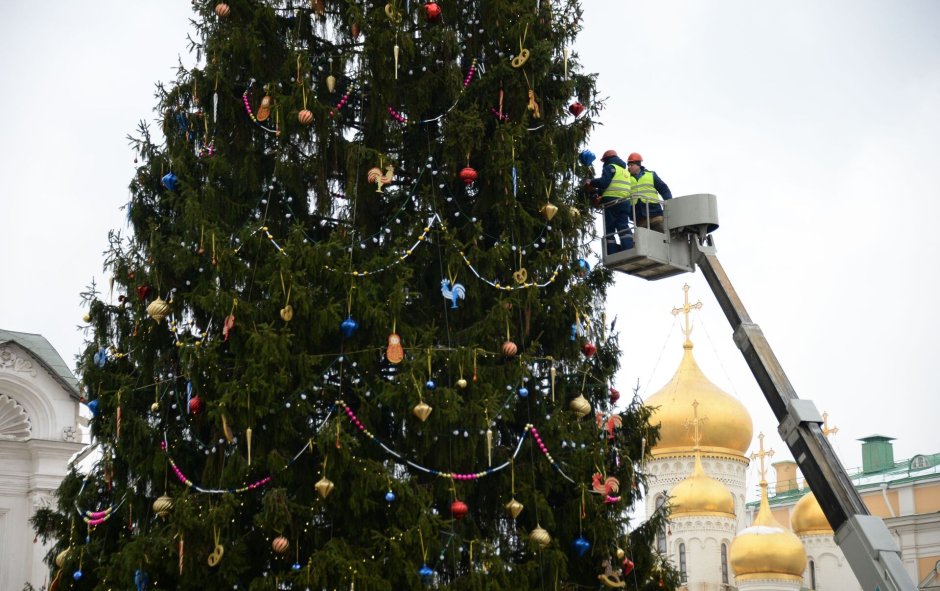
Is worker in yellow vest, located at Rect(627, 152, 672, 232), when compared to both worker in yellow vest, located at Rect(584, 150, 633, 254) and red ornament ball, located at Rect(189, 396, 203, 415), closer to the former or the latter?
worker in yellow vest, located at Rect(584, 150, 633, 254)

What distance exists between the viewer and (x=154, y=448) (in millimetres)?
13062

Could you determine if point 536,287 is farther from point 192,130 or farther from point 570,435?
point 192,130

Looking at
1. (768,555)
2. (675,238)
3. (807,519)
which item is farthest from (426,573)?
(807,519)

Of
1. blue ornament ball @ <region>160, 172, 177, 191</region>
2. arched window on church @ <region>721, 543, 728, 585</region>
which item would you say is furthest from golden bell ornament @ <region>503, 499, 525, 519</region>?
arched window on church @ <region>721, 543, 728, 585</region>

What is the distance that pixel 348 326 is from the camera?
41.7 feet

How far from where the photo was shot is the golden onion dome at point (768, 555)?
4422 cm

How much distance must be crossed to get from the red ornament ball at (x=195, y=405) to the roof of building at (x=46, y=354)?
845 centimetres

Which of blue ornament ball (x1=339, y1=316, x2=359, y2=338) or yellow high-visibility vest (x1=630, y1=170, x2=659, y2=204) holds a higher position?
yellow high-visibility vest (x1=630, y1=170, x2=659, y2=204)

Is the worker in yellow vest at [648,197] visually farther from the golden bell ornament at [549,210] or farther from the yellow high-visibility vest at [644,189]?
the golden bell ornament at [549,210]

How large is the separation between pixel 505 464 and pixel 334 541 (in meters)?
1.80

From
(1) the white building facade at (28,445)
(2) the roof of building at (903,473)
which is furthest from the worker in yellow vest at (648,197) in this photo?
(2) the roof of building at (903,473)

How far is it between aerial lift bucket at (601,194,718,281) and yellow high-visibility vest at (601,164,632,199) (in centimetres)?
59

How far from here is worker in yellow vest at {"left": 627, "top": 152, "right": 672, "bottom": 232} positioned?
14172 mm

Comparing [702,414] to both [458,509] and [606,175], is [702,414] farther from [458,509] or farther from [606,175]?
[458,509]
